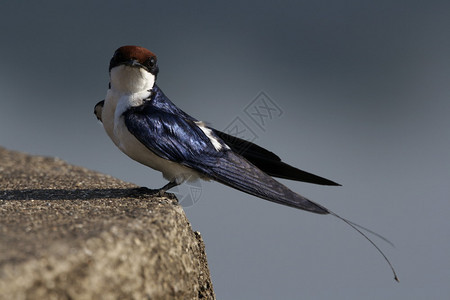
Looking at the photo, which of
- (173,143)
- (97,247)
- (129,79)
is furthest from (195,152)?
(97,247)

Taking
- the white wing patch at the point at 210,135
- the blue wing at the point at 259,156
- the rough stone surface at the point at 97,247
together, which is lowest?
the rough stone surface at the point at 97,247

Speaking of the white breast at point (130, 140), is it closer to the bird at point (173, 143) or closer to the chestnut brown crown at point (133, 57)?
the bird at point (173, 143)

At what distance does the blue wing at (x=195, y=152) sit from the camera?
7.04 feet

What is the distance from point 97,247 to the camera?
1.53 meters

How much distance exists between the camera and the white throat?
2275 mm

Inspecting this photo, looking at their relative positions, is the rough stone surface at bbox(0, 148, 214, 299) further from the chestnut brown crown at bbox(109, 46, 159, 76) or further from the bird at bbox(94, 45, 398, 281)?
the chestnut brown crown at bbox(109, 46, 159, 76)

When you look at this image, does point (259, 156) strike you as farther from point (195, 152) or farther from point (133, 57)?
point (133, 57)

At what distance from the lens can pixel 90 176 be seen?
2848mm

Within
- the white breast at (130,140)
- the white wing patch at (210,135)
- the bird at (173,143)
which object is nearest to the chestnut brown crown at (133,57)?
the bird at (173,143)

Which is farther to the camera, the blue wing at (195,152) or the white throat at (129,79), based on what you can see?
the white throat at (129,79)

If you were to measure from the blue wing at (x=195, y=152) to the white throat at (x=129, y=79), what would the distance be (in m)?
0.08

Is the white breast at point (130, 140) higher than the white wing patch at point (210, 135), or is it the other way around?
the white wing patch at point (210, 135)

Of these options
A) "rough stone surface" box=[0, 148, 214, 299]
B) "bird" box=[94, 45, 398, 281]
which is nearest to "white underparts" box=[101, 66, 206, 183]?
"bird" box=[94, 45, 398, 281]

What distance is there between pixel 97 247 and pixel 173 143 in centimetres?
74
